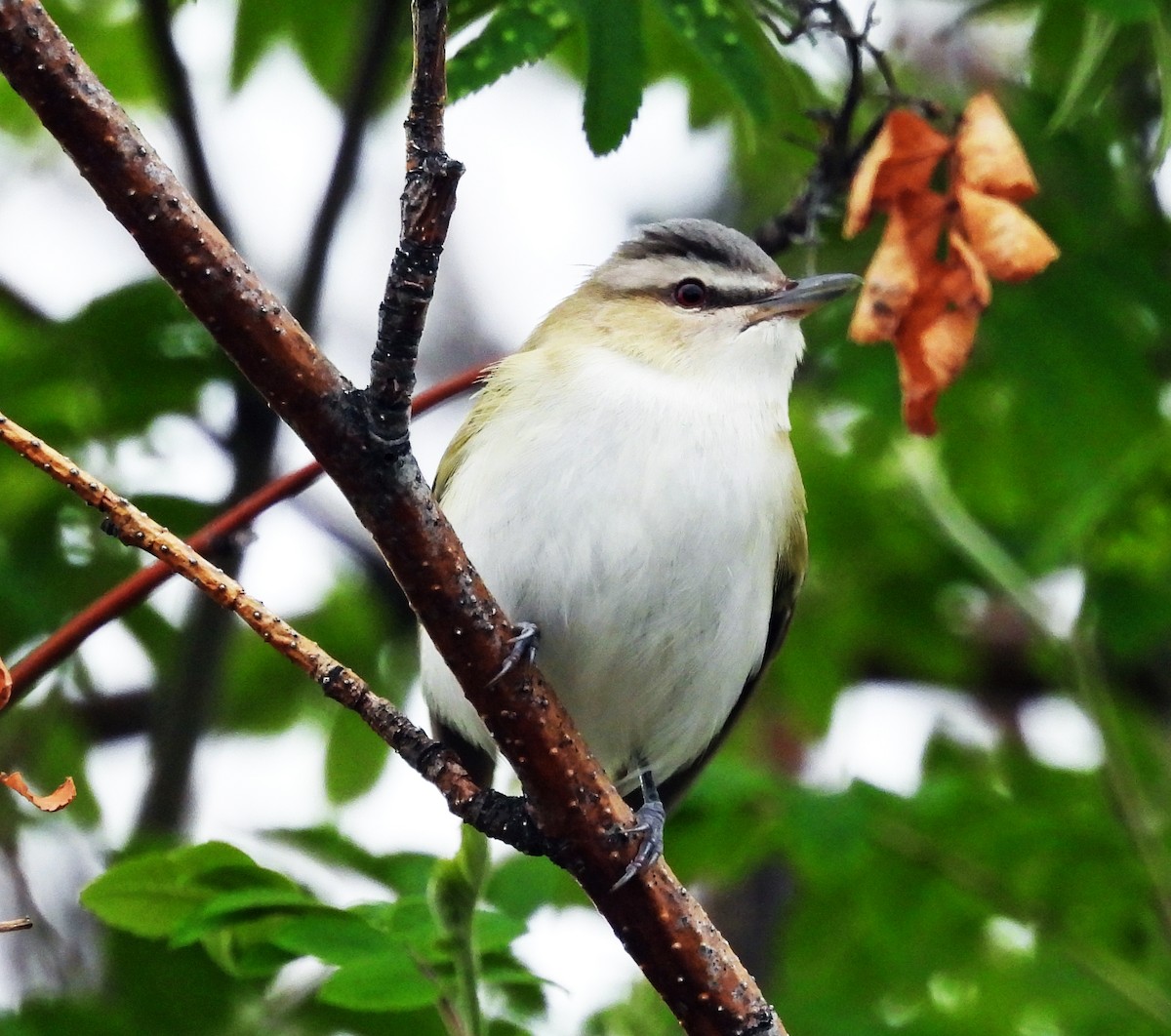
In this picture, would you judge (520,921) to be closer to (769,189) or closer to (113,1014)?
(113,1014)

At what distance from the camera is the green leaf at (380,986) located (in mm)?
2609

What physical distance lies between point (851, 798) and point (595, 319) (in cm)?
142

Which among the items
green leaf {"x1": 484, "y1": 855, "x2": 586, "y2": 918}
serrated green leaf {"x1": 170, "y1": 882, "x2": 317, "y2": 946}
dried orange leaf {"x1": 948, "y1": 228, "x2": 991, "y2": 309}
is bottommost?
green leaf {"x1": 484, "y1": 855, "x2": 586, "y2": 918}

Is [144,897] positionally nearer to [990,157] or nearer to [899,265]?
[899,265]

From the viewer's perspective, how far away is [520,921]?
2.89 metres

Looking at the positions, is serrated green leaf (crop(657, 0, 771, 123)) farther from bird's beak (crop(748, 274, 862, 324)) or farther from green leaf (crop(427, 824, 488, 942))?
green leaf (crop(427, 824, 488, 942))

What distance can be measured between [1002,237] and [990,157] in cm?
20

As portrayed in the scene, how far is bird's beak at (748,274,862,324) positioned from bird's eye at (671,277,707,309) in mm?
201

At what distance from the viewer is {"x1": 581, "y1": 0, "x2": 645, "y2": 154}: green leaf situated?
2904mm

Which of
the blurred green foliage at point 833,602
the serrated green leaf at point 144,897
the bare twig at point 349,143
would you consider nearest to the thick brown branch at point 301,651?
the blurred green foliage at point 833,602

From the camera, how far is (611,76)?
9.57 ft

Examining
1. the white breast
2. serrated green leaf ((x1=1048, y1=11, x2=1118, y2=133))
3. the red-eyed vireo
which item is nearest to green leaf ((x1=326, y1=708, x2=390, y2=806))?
the red-eyed vireo

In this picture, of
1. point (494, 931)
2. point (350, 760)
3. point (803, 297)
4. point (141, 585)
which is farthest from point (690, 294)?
point (494, 931)

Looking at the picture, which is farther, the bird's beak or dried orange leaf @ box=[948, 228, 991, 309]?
the bird's beak
